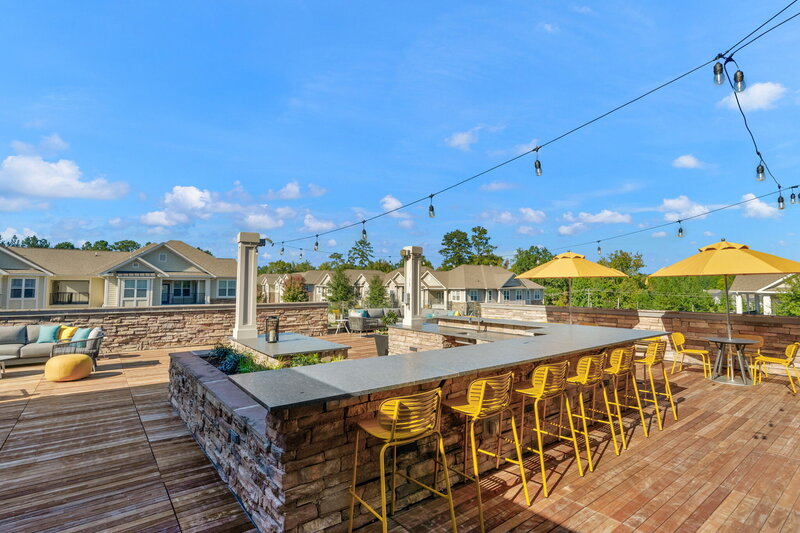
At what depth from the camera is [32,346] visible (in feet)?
23.2

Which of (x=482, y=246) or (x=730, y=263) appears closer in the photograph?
(x=730, y=263)

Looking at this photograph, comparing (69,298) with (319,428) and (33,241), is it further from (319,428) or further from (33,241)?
(33,241)

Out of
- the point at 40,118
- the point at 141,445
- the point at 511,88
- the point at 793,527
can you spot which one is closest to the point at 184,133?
the point at 40,118

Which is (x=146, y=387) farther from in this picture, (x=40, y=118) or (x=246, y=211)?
(x=246, y=211)

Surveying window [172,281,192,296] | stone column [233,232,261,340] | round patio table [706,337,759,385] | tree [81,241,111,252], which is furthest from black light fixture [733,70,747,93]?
tree [81,241,111,252]

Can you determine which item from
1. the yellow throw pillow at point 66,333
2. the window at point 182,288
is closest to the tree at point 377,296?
the window at point 182,288

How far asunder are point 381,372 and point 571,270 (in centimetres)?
585

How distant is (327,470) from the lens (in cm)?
213

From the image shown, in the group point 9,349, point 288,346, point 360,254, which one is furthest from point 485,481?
point 360,254

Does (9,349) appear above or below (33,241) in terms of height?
below

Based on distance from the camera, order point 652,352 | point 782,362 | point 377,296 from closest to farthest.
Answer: point 652,352
point 782,362
point 377,296

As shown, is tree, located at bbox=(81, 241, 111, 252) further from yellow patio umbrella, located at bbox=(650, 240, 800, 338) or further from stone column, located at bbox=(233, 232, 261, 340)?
yellow patio umbrella, located at bbox=(650, 240, 800, 338)

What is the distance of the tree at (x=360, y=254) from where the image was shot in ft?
169

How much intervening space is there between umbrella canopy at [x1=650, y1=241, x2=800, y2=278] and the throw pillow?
1194 cm
